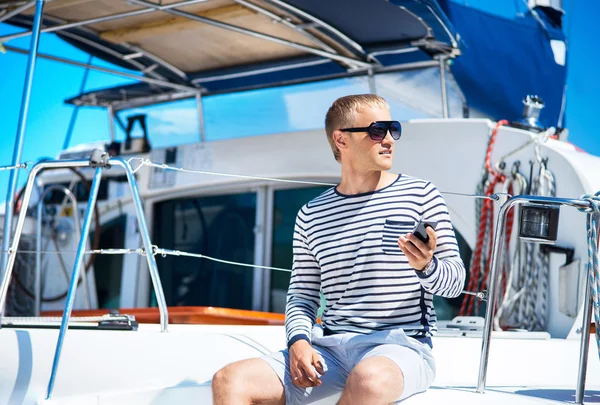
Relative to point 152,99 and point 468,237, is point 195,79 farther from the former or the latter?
point 468,237

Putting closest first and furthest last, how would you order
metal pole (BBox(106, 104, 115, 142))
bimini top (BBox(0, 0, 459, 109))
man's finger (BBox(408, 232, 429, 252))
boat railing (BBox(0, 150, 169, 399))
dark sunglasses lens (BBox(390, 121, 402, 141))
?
man's finger (BBox(408, 232, 429, 252)), dark sunglasses lens (BBox(390, 121, 402, 141)), boat railing (BBox(0, 150, 169, 399)), bimini top (BBox(0, 0, 459, 109)), metal pole (BBox(106, 104, 115, 142))

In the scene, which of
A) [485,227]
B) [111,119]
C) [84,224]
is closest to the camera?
[84,224]

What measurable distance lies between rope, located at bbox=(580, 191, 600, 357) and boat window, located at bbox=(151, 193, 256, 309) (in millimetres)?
3594

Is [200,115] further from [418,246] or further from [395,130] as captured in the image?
[418,246]

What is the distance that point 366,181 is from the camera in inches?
100

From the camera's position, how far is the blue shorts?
7.57 ft

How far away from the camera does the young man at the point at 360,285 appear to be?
2.27 m

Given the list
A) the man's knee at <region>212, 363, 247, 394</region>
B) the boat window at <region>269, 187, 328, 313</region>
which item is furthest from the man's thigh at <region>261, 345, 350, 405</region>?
the boat window at <region>269, 187, 328, 313</region>

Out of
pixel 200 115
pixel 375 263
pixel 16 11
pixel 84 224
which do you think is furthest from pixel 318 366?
pixel 200 115

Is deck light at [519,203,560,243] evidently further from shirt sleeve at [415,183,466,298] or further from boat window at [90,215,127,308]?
boat window at [90,215,127,308]

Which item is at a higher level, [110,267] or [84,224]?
[84,224]

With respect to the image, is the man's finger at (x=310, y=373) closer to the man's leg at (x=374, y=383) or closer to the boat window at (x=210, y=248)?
the man's leg at (x=374, y=383)

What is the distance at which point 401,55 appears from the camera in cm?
534

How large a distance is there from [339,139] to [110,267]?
14.2 feet
